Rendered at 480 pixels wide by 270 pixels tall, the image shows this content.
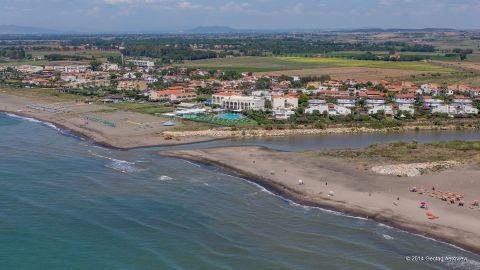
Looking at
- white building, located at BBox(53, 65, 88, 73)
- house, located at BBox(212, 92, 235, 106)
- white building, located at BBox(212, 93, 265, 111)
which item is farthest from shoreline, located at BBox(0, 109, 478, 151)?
white building, located at BBox(53, 65, 88, 73)

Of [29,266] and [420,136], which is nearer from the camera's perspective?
[29,266]

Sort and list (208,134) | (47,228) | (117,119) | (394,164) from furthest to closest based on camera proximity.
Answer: (117,119)
(208,134)
(394,164)
(47,228)

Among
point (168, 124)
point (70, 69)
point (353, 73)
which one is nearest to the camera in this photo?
point (168, 124)

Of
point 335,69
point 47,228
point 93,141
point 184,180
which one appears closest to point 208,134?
point 93,141

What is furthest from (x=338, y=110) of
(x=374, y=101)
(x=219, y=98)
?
(x=219, y=98)

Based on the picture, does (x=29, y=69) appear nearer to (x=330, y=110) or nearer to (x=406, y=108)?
(x=330, y=110)

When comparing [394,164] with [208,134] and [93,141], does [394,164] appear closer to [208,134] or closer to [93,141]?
[208,134]
